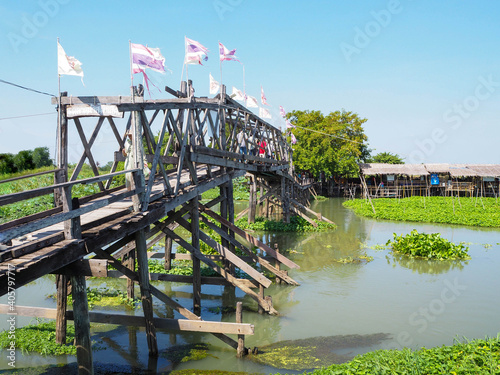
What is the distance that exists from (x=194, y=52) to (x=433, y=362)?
28.4ft

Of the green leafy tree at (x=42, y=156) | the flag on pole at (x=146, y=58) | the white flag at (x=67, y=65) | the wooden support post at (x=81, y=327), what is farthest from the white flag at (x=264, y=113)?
the green leafy tree at (x=42, y=156)

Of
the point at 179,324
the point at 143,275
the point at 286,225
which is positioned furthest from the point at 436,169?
the point at 143,275

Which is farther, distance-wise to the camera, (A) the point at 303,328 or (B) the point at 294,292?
(B) the point at 294,292

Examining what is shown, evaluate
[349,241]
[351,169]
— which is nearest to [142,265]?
[349,241]

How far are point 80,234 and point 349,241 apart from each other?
51.4ft

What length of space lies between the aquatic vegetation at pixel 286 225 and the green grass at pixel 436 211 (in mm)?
6554

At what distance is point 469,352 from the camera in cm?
678

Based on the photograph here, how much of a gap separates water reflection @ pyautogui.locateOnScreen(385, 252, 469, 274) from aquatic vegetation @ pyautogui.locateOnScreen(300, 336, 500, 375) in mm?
7384

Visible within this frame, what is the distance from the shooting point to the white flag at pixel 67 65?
6863 millimetres

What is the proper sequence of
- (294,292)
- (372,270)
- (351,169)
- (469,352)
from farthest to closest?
1. (351,169)
2. (372,270)
3. (294,292)
4. (469,352)

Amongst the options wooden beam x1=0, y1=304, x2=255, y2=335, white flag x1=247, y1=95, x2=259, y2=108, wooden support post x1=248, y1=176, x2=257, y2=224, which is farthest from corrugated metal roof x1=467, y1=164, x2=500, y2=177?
wooden beam x1=0, y1=304, x2=255, y2=335

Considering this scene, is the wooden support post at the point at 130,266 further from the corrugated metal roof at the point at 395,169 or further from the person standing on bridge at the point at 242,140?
the corrugated metal roof at the point at 395,169

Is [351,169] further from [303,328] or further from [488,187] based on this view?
[303,328]

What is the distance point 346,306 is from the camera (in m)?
10.6
